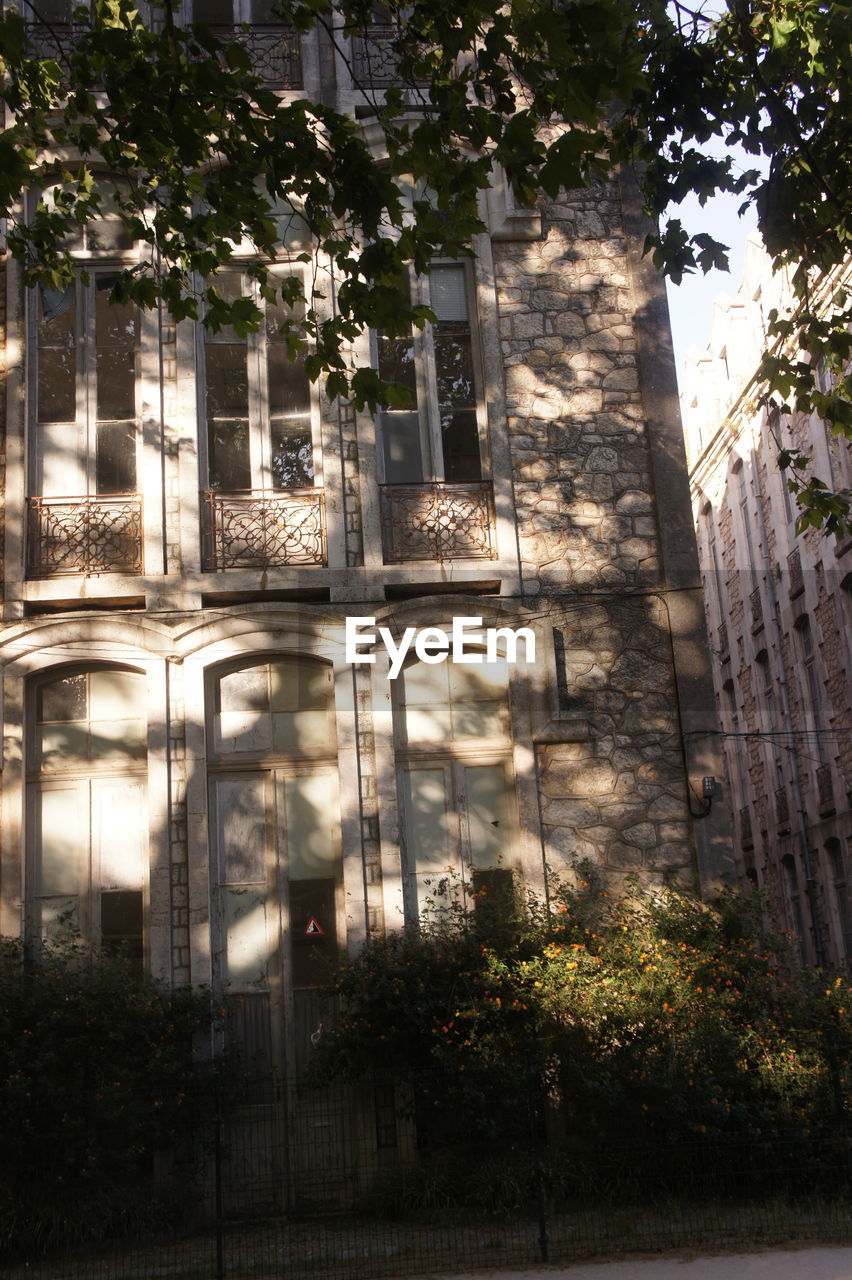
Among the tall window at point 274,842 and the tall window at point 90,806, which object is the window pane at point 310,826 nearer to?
the tall window at point 274,842

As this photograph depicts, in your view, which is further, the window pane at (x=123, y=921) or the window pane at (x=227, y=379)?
the window pane at (x=227, y=379)

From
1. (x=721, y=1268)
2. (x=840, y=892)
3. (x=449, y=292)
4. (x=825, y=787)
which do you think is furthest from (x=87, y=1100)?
(x=840, y=892)

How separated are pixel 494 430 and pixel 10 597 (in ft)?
14.5

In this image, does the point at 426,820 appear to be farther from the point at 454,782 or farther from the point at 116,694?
the point at 116,694

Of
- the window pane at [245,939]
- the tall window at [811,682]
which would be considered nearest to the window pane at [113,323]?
the window pane at [245,939]

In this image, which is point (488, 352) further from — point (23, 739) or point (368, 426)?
point (23, 739)

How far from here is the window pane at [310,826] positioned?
11844 mm

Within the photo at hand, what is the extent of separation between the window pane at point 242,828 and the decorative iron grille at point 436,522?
91.9 inches

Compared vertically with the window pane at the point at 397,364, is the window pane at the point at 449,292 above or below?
above

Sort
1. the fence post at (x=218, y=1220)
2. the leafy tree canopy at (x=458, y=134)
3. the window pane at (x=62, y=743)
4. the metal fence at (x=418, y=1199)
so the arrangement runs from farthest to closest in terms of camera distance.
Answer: the window pane at (x=62, y=743), the metal fence at (x=418, y=1199), the fence post at (x=218, y=1220), the leafy tree canopy at (x=458, y=134)

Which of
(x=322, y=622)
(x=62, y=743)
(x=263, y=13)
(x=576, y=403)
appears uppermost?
(x=263, y=13)

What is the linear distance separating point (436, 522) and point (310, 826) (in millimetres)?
2870

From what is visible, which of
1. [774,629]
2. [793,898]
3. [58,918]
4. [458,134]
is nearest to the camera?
[458,134]

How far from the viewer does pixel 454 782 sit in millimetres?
12000
